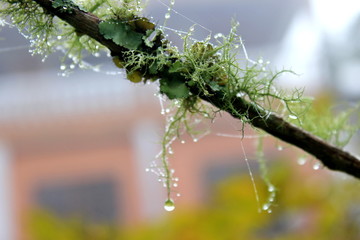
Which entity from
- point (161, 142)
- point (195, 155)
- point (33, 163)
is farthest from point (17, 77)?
point (161, 142)

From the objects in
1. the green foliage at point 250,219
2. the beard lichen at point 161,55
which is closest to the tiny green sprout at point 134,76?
the beard lichen at point 161,55

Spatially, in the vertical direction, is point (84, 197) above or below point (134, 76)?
above

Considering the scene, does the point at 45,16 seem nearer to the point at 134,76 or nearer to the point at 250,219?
the point at 134,76

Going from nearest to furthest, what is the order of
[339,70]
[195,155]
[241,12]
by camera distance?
1. [339,70]
2. [195,155]
3. [241,12]

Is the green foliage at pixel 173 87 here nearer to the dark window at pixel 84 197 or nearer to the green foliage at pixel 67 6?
the green foliage at pixel 67 6

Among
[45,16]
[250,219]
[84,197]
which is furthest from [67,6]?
[84,197]

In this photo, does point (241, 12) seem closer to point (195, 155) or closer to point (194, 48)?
point (195, 155)

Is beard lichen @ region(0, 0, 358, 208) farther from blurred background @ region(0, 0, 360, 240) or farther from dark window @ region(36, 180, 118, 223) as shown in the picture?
dark window @ region(36, 180, 118, 223)

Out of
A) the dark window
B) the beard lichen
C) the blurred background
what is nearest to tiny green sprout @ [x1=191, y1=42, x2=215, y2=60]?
the beard lichen
